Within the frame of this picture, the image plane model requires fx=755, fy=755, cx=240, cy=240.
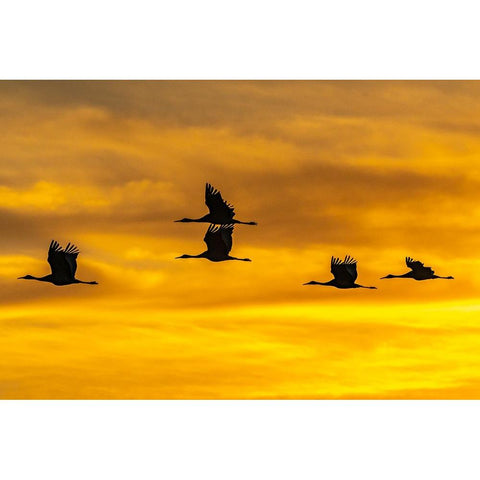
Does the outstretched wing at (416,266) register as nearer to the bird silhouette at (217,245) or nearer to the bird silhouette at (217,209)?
the bird silhouette at (217,245)

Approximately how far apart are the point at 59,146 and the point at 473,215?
2.07 metres

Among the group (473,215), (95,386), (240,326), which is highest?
(473,215)

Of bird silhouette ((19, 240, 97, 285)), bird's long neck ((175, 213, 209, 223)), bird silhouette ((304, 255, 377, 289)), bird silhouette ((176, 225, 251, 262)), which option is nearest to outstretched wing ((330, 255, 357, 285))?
bird silhouette ((304, 255, 377, 289))

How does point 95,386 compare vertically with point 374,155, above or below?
below

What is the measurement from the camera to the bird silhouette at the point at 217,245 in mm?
3701

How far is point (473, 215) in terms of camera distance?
3.72 m

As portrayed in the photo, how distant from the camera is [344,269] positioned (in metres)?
3.70

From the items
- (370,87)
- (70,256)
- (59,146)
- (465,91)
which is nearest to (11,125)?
(59,146)

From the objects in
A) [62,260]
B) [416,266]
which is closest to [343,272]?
[416,266]

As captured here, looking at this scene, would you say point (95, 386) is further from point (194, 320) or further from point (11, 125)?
point (11, 125)

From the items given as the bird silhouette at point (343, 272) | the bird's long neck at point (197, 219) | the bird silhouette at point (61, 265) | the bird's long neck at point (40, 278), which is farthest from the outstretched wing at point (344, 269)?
the bird's long neck at point (40, 278)

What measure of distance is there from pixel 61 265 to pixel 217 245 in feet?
2.52

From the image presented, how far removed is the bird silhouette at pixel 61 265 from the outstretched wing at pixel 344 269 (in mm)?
1181

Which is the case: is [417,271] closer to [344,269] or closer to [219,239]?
[344,269]
